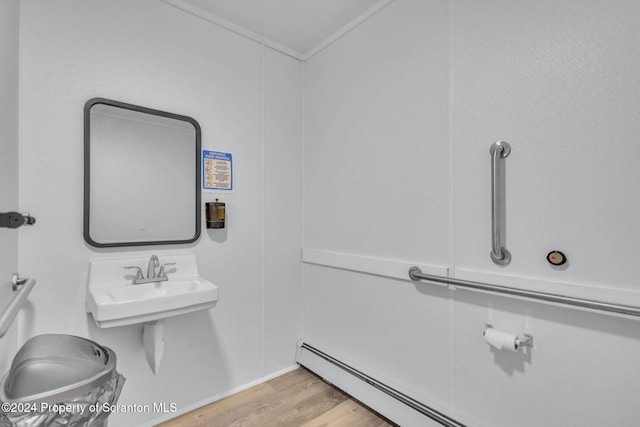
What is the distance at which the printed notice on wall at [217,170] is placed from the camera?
1.93 m

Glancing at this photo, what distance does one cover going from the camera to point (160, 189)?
1.79 metres

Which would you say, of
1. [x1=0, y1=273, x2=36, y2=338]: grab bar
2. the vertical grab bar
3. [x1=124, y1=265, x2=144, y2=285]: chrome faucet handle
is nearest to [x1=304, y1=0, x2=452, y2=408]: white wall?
the vertical grab bar

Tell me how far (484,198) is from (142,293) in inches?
69.4

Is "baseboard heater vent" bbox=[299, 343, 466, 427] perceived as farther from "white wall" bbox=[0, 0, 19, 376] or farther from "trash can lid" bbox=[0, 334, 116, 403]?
"white wall" bbox=[0, 0, 19, 376]

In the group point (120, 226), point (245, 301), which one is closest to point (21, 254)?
point (120, 226)

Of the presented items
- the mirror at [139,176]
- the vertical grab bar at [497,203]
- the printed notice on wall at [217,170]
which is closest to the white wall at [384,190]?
the vertical grab bar at [497,203]

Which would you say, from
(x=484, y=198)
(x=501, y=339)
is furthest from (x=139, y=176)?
(x=501, y=339)

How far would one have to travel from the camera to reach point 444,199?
5.04ft

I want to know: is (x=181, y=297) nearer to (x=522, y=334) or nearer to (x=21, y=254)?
(x=21, y=254)

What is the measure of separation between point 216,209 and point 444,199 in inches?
52.0

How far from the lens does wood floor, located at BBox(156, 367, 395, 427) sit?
1734 mm

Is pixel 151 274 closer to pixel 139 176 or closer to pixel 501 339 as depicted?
pixel 139 176

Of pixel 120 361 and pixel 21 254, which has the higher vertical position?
pixel 21 254

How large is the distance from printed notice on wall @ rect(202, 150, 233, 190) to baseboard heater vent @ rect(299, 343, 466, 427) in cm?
136
